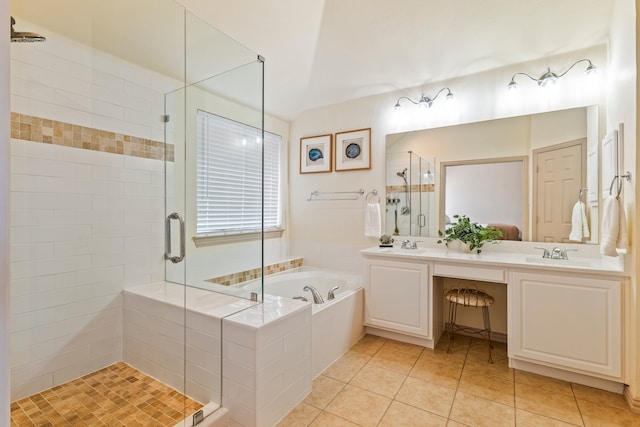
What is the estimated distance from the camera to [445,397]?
6.01ft

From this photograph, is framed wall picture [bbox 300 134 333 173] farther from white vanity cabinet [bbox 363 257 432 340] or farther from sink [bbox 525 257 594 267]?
sink [bbox 525 257 594 267]

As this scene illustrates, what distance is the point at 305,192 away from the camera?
11.9 ft

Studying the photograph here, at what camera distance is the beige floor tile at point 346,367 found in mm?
2070

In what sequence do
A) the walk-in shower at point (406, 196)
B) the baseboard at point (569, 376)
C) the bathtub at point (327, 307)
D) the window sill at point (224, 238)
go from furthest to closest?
the walk-in shower at point (406, 196) < the window sill at point (224, 238) < the bathtub at point (327, 307) < the baseboard at point (569, 376)

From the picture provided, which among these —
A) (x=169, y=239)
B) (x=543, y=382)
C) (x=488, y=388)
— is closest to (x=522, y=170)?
(x=543, y=382)

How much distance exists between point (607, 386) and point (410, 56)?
2.85 metres

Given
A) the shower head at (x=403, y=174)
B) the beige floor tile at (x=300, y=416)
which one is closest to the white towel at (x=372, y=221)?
the shower head at (x=403, y=174)

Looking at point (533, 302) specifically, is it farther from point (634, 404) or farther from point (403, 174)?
point (403, 174)

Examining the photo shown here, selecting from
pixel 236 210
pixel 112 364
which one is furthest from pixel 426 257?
pixel 112 364

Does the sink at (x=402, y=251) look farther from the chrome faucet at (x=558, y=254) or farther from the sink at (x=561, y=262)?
the chrome faucet at (x=558, y=254)

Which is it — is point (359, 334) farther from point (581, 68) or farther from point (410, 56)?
point (581, 68)

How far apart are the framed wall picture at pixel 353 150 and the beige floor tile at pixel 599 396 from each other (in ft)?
7.86

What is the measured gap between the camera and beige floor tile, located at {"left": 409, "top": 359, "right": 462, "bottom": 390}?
2.00m

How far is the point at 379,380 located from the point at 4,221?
2129 mm
